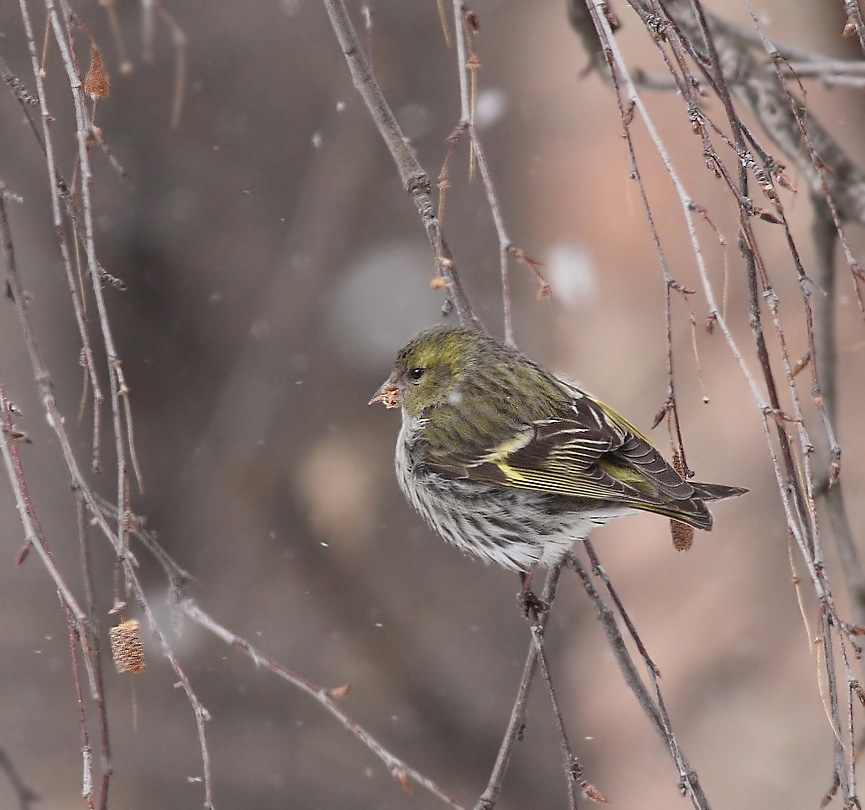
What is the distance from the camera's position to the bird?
3.28 metres

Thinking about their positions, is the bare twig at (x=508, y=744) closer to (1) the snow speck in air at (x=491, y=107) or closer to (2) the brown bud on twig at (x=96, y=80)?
(2) the brown bud on twig at (x=96, y=80)

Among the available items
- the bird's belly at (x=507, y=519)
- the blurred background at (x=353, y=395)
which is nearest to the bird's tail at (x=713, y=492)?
the bird's belly at (x=507, y=519)

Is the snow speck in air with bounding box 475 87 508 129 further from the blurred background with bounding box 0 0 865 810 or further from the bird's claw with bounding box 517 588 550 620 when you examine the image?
the bird's claw with bounding box 517 588 550 620

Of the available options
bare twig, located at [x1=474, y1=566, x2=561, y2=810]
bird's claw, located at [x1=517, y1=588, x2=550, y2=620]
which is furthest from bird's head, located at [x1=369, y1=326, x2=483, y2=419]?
bare twig, located at [x1=474, y1=566, x2=561, y2=810]

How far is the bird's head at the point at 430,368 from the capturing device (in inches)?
138

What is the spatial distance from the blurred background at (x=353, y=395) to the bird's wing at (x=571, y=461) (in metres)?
2.66

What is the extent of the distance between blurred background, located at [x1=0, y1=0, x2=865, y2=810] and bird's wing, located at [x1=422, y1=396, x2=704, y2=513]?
2.66 m

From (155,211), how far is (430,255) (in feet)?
5.21

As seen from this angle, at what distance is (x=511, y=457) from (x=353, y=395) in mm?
3169

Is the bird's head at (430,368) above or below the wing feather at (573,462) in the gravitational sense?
above

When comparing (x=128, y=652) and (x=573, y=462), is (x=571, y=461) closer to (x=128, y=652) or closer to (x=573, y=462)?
(x=573, y=462)

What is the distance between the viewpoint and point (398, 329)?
659 centimetres

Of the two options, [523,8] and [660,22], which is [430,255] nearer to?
[523,8]

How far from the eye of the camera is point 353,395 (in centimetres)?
642
